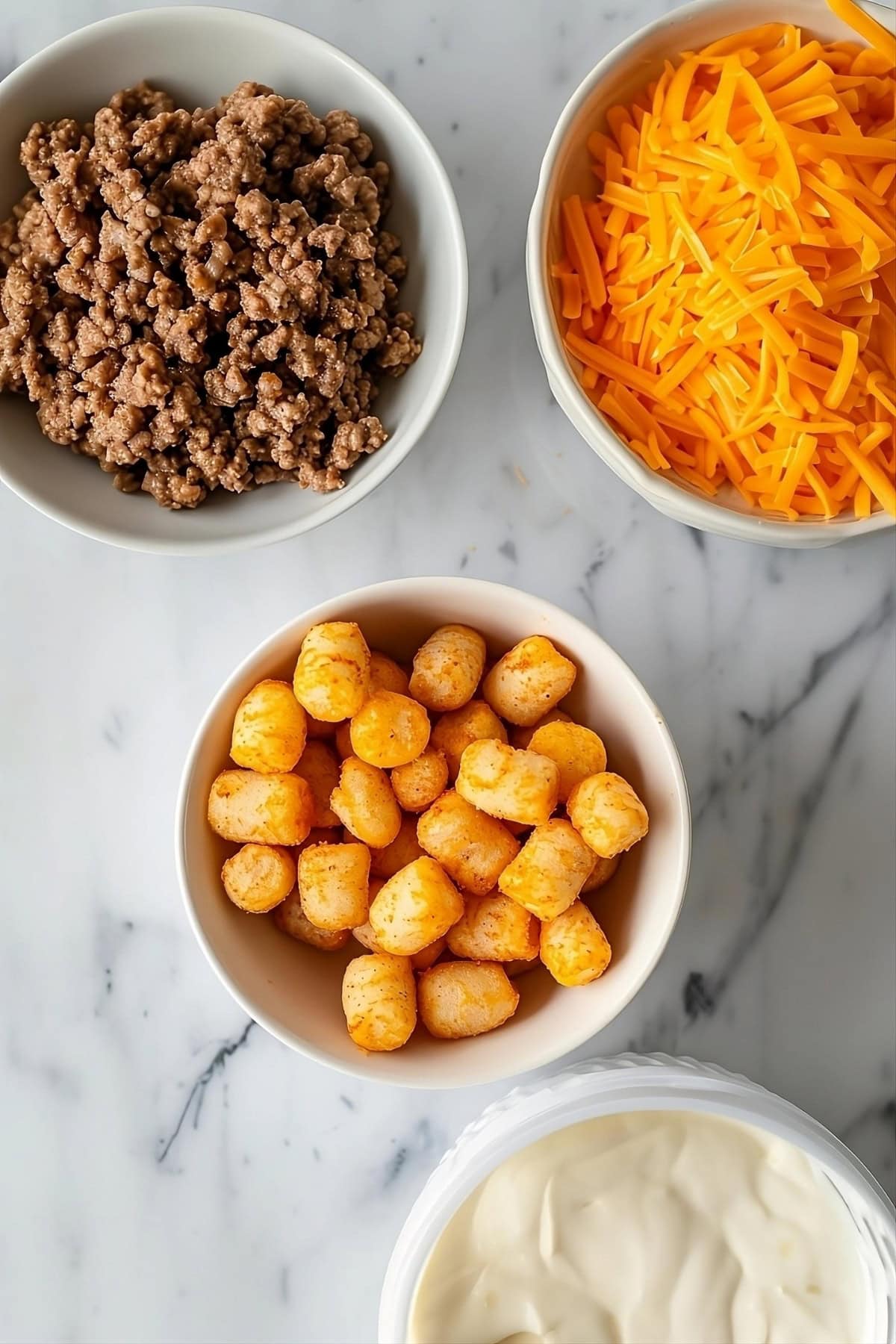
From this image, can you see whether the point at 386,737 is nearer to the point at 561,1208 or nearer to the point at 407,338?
the point at 407,338

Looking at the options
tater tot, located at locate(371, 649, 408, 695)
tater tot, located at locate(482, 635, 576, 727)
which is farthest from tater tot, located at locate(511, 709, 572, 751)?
tater tot, located at locate(371, 649, 408, 695)

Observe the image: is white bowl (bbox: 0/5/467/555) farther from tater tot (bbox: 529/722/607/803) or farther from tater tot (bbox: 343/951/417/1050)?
tater tot (bbox: 343/951/417/1050)

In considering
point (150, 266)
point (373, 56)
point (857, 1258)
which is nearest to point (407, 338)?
point (150, 266)

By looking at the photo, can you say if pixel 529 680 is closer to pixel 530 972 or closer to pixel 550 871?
pixel 550 871

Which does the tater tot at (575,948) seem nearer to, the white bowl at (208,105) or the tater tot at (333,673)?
the tater tot at (333,673)

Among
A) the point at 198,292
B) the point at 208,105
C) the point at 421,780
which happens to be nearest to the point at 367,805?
the point at 421,780

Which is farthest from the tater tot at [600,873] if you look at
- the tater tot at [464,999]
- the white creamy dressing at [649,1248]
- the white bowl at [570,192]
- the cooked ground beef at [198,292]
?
the cooked ground beef at [198,292]
